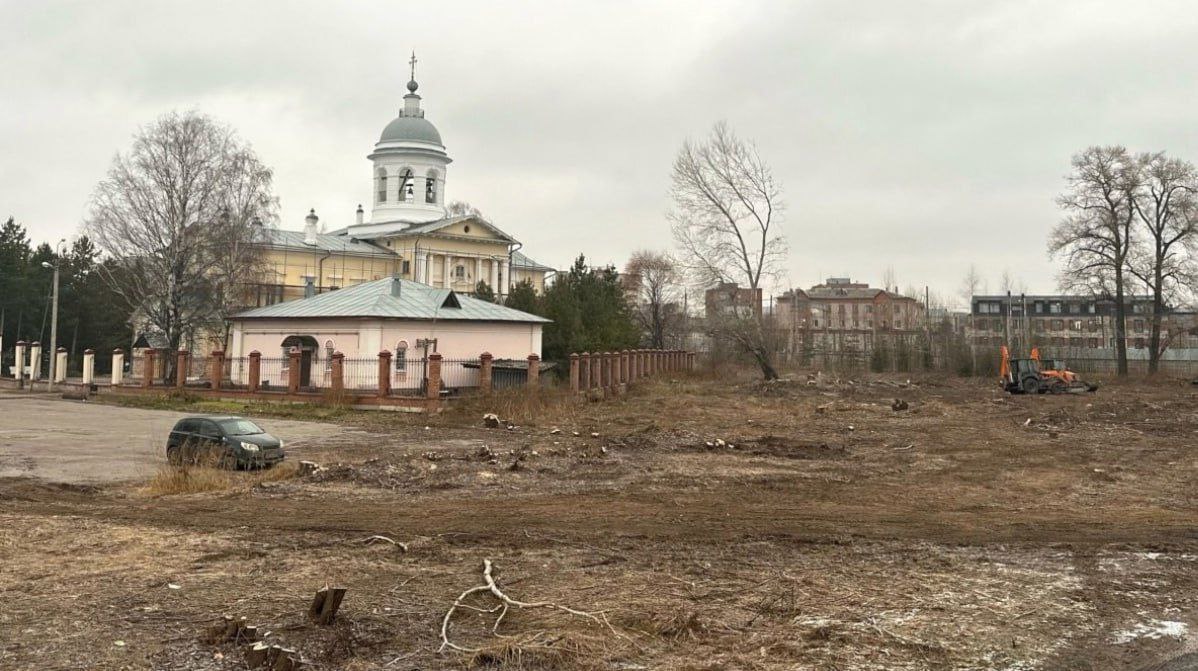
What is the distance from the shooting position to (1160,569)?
29.4ft

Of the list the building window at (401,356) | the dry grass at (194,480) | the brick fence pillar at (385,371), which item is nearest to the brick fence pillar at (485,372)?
the brick fence pillar at (385,371)

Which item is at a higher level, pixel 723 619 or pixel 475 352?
pixel 475 352

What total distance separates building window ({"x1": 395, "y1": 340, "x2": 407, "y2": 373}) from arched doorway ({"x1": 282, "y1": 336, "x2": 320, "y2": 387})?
12.6ft

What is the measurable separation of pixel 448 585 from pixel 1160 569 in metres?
7.37

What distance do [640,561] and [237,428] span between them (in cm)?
1045

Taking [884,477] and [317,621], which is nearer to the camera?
[317,621]

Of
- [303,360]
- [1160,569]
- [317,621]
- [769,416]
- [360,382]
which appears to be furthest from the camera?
[303,360]

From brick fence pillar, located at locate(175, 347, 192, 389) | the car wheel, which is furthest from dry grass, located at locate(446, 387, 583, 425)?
the car wheel

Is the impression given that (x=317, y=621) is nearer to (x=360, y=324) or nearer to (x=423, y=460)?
(x=423, y=460)

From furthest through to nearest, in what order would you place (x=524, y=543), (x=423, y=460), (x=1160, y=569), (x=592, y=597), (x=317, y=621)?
(x=423, y=460) → (x=524, y=543) → (x=1160, y=569) → (x=592, y=597) → (x=317, y=621)

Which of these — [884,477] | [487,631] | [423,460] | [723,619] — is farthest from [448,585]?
[884,477]

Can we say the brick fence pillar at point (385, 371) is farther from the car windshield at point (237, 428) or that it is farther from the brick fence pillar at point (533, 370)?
the car windshield at point (237, 428)

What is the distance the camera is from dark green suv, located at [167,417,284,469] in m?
15.5

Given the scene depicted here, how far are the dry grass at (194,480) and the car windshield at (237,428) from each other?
1.66m
